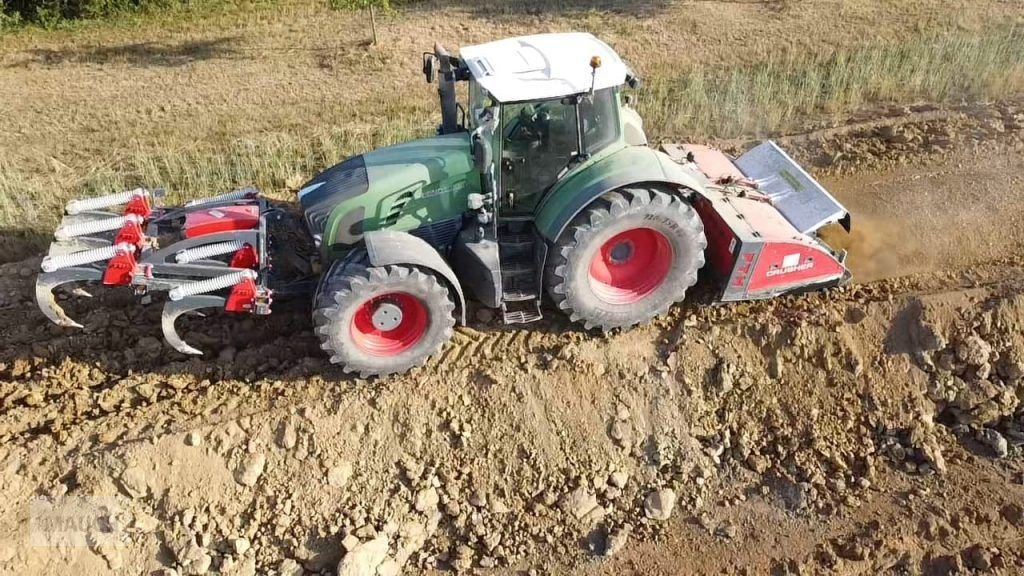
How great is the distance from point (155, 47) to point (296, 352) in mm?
10623

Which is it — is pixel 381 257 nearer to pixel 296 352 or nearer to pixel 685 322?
pixel 296 352

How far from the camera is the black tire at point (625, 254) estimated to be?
6070 millimetres

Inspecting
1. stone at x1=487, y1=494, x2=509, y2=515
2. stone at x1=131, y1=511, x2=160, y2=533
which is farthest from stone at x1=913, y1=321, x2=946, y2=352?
stone at x1=131, y1=511, x2=160, y2=533

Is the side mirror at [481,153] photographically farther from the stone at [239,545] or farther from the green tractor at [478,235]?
the stone at [239,545]

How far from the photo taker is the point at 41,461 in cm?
556

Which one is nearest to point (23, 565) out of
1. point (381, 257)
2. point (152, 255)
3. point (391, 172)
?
point (152, 255)

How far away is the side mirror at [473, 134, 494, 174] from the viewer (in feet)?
18.4

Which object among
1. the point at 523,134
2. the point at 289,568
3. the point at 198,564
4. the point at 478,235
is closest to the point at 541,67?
the point at 523,134

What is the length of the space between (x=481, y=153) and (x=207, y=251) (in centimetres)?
246

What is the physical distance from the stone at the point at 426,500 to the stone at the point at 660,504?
1.65 meters

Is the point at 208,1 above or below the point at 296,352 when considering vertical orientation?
above

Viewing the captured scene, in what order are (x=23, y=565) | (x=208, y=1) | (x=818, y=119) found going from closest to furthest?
(x=23, y=565) < (x=818, y=119) < (x=208, y=1)

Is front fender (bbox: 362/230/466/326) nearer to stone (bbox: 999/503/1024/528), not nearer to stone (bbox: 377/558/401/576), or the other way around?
stone (bbox: 377/558/401/576)

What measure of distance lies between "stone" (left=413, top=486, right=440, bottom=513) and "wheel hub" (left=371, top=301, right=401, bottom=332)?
138 centimetres
